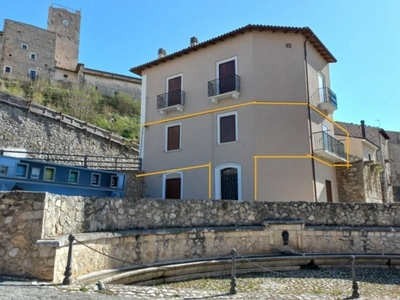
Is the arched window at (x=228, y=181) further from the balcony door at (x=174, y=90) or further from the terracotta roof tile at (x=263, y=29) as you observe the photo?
the terracotta roof tile at (x=263, y=29)

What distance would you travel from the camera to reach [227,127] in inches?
685

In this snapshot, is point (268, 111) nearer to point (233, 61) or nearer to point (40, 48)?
point (233, 61)

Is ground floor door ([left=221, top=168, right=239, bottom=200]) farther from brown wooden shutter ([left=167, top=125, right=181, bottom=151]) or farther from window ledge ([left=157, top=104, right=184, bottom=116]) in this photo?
window ledge ([left=157, top=104, right=184, bottom=116])

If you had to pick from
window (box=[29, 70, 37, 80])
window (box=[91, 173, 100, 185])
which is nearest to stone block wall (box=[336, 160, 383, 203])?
window (box=[91, 173, 100, 185])

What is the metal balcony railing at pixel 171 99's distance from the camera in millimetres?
19062

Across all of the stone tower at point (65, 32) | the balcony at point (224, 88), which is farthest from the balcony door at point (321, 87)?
the stone tower at point (65, 32)

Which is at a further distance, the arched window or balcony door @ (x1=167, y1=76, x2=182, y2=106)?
balcony door @ (x1=167, y1=76, x2=182, y2=106)

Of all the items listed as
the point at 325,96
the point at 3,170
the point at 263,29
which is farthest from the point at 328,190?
the point at 3,170

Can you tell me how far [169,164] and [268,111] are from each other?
6.38m

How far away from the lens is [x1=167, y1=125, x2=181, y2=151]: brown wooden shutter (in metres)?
19.0

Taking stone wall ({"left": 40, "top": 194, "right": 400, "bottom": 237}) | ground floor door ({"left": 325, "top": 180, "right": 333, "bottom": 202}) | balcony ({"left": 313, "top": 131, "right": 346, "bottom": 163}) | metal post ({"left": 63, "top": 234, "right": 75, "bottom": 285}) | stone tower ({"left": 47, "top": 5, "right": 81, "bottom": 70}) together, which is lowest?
metal post ({"left": 63, "top": 234, "right": 75, "bottom": 285})

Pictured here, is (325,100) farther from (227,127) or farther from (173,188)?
(173,188)

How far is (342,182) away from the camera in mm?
19781

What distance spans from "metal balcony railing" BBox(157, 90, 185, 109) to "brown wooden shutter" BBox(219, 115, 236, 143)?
2.94 metres
